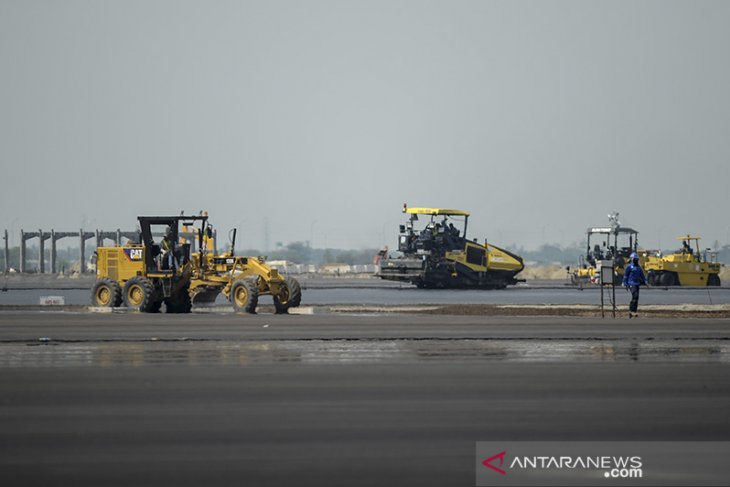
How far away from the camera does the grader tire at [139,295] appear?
121ft

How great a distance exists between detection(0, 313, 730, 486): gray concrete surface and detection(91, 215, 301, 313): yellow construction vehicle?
41.7ft

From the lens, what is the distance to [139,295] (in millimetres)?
37375

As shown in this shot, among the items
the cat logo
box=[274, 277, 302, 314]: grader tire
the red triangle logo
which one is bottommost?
the red triangle logo

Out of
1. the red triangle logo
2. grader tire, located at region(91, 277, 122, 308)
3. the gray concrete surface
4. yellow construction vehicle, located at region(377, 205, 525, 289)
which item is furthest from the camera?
yellow construction vehicle, located at region(377, 205, 525, 289)

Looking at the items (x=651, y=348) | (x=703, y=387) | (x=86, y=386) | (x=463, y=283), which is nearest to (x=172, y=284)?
(x=651, y=348)

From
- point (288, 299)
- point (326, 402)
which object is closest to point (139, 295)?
point (288, 299)

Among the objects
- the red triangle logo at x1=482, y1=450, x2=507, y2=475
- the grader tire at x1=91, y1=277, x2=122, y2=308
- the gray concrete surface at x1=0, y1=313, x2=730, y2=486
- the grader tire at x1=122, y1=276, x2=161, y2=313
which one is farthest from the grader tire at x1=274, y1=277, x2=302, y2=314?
the red triangle logo at x1=482, y1=450, x2=507, y2=475

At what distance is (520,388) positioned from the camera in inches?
582

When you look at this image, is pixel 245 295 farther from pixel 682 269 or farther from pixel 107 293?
pixel 682 269

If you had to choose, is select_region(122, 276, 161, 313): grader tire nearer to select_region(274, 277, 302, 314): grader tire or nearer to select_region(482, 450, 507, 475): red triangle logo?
select_region(274, 277, 302, 314): grader tire

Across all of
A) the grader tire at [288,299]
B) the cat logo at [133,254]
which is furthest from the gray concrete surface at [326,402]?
the cat logo at [133,254]

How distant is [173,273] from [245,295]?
297cm

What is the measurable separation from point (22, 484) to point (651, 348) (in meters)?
14.7

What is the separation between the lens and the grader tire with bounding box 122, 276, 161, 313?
3694 cm
